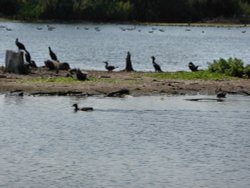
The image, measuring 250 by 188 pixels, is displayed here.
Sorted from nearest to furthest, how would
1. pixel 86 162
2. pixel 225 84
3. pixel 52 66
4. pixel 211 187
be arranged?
pixel 211 187, pixel 86 162, pixel 225 84, pixel 52 66

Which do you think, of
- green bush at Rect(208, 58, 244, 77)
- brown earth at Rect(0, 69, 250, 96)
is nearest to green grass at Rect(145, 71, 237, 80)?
green bush at Rect(208, 58, 244, 77)

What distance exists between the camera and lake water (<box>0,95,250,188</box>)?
21812 millimetres

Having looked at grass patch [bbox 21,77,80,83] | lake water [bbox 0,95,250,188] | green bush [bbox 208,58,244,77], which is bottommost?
lake water [bbox 0,95,250,188]

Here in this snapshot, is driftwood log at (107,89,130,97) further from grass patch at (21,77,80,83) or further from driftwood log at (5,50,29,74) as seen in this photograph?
driftwood log at (5,50,29,74)

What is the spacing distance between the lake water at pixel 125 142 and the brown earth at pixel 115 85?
0.91 metres

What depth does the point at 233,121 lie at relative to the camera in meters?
31.3

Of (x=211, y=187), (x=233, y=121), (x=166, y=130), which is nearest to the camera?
(x=211, y=187)

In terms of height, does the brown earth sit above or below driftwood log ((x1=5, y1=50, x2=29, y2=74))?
below

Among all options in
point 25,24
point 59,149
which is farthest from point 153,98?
point 25,24

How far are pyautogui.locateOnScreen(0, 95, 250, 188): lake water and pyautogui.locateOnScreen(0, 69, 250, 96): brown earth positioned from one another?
0.91m

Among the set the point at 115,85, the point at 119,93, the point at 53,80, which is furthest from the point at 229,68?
the point at 53,80

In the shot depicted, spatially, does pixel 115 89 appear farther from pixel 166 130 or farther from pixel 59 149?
pixel 59 149

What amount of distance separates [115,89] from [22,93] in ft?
11.8

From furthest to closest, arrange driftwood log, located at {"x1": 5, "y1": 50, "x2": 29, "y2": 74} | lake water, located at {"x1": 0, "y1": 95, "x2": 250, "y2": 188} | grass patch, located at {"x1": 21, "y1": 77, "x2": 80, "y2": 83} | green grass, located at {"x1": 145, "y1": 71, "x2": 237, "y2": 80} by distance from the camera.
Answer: green grass, located at {"x1": 145, "y1": 71, "x2": 237, "y2": 80}
driftwood log, located at {"x1": 5, "y1": 50, "x2": 29, "y2": 74}
grass patch, located at {"x1": 21, "y1": 77, "x2": 80, "y2": 83}
lake water, located at {"x1": 0, "y1": 95, "x2": 250, "y2": 188}
